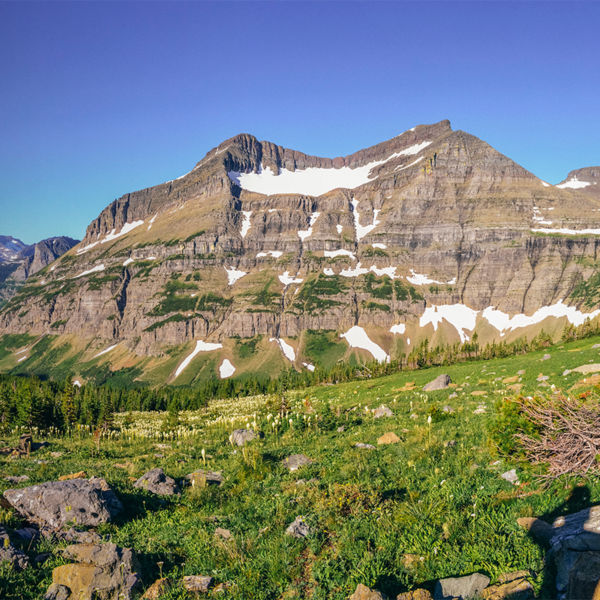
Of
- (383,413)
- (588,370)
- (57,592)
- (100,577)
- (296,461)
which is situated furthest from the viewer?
(588,370)

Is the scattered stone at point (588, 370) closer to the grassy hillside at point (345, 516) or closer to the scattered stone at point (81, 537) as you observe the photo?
the grassy hillside at point (345, 516)

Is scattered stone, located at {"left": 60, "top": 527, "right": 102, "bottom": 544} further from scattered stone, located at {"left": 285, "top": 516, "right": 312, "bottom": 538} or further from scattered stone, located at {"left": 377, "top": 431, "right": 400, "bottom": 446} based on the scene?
scattered stone, located at {"left": 377, "top": 431, "right": 400, "bottom": 446}

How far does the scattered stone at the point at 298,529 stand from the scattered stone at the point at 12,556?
587 cm

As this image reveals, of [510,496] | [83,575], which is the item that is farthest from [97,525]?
[510,496]

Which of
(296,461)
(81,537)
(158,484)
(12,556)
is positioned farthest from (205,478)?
(12,556)

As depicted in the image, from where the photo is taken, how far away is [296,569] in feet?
25.7

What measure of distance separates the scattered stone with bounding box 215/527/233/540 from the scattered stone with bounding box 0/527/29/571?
4194 mm

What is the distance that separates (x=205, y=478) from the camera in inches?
571

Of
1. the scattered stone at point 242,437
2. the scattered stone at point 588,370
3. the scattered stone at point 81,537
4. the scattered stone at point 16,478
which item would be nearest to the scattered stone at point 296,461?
the scattered stone at point 242,437

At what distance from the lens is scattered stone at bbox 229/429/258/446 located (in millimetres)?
22000

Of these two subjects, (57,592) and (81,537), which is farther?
(81,537)

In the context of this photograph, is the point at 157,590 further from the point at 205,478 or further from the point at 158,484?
the point at 205,478

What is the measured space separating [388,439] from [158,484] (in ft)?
32.9

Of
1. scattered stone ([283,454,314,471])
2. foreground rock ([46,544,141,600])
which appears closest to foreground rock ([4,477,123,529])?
foreground rock ([46,544,141,600])
